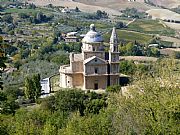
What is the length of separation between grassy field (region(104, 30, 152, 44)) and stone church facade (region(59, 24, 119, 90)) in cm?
4760

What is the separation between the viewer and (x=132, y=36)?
352ft

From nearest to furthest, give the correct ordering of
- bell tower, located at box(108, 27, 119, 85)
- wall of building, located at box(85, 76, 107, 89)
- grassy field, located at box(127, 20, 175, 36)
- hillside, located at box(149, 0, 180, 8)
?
1. bell tower, located at box(108, 27, 119, 85)
2. wall of building, located at box(85, 76, 107, 89)
3. grassy field, located at box(127, 20, 175, 36)
4. hillside, located at box(149, 0, 180, 8)

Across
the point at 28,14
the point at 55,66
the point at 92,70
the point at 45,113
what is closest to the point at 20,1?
the point at 28,14

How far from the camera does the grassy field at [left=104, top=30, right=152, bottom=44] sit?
335ft

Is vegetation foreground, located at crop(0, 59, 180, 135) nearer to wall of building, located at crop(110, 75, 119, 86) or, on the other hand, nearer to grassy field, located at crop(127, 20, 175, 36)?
wall of building, located at crop(110, 75, 119, 86)

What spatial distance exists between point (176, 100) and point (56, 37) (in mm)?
75364

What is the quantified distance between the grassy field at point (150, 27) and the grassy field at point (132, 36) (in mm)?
6228

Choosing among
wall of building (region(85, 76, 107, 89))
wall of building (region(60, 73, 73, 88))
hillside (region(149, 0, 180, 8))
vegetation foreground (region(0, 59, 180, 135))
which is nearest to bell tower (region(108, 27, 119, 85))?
wall of building (region(85, 76, 107, 89))

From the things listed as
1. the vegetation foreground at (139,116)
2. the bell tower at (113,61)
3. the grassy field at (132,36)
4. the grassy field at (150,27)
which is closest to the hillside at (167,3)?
the grassy field at (150,27)

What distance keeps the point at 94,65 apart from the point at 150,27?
74829 millimetres

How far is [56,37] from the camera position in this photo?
326 ft

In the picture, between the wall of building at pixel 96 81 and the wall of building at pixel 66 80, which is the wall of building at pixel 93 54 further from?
the wall of building at pixel 66 80

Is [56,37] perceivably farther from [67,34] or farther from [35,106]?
[35,106]

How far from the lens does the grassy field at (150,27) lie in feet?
385
